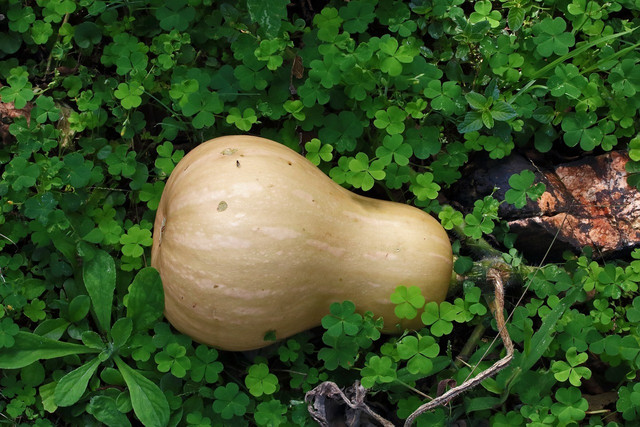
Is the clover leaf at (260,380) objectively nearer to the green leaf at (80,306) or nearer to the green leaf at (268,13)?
the green leaf at (80,306)

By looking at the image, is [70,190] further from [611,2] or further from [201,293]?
[611,2]

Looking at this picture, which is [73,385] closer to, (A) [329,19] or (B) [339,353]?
(B) [339,353]

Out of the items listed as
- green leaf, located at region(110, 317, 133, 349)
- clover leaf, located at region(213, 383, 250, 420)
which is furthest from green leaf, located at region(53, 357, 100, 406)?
clover leaf, located at region(213, 383, 250, 420)

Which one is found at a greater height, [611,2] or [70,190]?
[611,2]

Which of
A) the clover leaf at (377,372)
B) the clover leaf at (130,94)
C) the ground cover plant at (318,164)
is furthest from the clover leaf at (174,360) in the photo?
the clover leaf at (130,94)

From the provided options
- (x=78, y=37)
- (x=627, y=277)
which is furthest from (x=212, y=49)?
(x=627, y=277)

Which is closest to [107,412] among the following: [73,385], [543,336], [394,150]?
[73,385]

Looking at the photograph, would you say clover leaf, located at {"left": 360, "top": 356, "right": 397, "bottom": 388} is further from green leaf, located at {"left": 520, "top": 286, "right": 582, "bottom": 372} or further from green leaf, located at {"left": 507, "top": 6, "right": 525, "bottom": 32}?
green leaf, located at {"left": 507, "top": 6, "right": 525, "bottom": 32}
